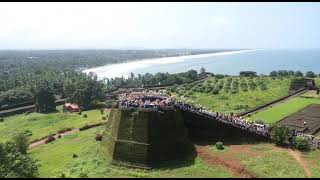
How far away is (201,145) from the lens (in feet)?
113

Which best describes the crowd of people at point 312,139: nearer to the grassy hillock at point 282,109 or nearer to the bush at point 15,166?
the grassy hillock at point 282,109

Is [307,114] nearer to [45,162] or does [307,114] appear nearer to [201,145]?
[201,145]

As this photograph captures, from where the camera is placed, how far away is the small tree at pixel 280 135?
3353cm

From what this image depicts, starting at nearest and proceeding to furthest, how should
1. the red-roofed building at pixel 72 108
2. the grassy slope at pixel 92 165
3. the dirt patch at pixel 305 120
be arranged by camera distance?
the grassy slope at pixel 92 165 < the dirt patch at pixel 305 120 < the red-roofed building at pixel 72 108

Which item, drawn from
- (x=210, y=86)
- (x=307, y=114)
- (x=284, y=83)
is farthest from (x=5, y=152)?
(x=284, y=83)

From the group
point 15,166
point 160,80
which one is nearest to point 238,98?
point 15,166

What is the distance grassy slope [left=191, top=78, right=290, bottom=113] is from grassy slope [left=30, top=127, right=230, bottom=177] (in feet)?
74.8

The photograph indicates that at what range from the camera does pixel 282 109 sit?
165 feet

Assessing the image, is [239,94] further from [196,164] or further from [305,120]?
[196,164]

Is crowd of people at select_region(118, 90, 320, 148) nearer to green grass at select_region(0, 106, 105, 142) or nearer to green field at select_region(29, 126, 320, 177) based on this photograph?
green field at select_region(29, 126, 320, 177)

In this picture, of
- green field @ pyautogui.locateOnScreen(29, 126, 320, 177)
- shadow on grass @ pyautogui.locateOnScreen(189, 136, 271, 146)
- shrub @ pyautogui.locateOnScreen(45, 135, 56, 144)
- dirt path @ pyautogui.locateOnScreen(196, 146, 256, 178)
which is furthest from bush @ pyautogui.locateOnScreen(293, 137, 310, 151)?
shrub @ pyautogui.locateOnScreen(45, 135, 56, 144)

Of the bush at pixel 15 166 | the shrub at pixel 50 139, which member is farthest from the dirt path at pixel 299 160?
the shrub at pixel 50 139

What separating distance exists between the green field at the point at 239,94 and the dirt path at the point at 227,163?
21.1m

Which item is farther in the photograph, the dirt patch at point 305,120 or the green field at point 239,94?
the green field at point 239,94
